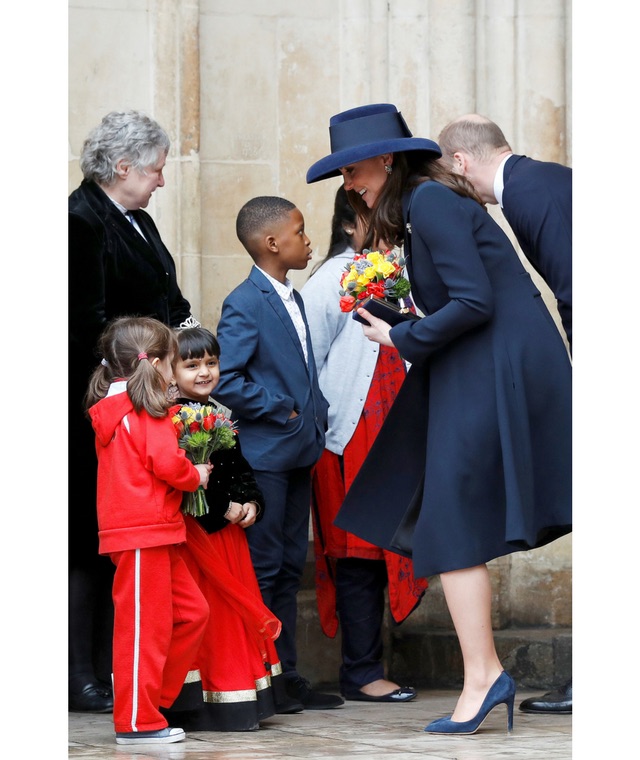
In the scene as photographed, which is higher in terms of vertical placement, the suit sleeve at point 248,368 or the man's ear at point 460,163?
the man's ear at point 460,163

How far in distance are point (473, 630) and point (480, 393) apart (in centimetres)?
64

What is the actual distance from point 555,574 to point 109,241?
2167 mm

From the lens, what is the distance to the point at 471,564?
4461 millimetres

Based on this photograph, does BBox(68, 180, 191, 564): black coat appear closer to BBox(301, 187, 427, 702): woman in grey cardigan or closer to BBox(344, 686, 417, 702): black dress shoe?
BBox(301, 187, 427, 702): woman in grey cardigan

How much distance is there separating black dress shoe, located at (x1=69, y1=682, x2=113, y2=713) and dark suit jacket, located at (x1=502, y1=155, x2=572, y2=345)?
1.88 m

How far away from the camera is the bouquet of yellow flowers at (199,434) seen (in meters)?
4.73

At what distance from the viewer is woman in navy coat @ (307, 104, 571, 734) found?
14.7 ft

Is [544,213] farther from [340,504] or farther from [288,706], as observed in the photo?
[288,706]

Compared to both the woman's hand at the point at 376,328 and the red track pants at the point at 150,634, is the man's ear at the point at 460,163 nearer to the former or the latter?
the woman's hand at the point at 376,328

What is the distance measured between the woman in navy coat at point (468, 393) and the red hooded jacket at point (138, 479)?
0.61m

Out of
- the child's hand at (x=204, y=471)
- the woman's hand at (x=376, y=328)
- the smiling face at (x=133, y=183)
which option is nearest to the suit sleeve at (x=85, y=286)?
the smiling face at (x=133, y=183)

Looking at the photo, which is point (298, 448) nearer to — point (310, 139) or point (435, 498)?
point (435, 498)

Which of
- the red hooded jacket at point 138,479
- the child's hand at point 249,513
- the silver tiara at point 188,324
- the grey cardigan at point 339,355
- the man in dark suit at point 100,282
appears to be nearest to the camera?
the red hooded jacket at point 138,479
